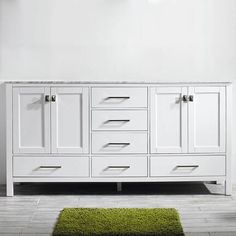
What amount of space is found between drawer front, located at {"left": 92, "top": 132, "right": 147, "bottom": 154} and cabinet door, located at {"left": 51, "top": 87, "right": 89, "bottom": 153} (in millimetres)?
84

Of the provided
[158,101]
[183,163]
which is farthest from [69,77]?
[183,163]

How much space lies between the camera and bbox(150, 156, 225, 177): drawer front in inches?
160

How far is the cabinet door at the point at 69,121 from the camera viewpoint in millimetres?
4027

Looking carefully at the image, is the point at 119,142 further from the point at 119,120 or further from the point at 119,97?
Result: the point at 119,97

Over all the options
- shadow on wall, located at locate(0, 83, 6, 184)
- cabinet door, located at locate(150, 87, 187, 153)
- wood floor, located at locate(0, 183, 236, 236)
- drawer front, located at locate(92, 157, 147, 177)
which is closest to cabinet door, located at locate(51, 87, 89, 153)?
drawer front, located at locate(92, 157, 147, 177)

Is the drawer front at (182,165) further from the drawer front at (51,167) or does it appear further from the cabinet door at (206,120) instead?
the drawer front at (51,167)

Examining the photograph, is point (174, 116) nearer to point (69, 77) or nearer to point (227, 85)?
point (227, 85)

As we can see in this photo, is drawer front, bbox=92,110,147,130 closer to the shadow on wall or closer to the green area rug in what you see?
the green area rug

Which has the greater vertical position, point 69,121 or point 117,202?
point 69,121

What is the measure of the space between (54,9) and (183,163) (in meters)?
1.58

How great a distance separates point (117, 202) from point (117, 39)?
1349mm

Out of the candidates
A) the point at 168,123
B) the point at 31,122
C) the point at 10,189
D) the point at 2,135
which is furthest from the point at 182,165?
the point at 2,135

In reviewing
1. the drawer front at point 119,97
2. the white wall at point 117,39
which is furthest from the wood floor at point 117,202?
the white wall at point 117,39

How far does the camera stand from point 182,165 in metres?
4.06
